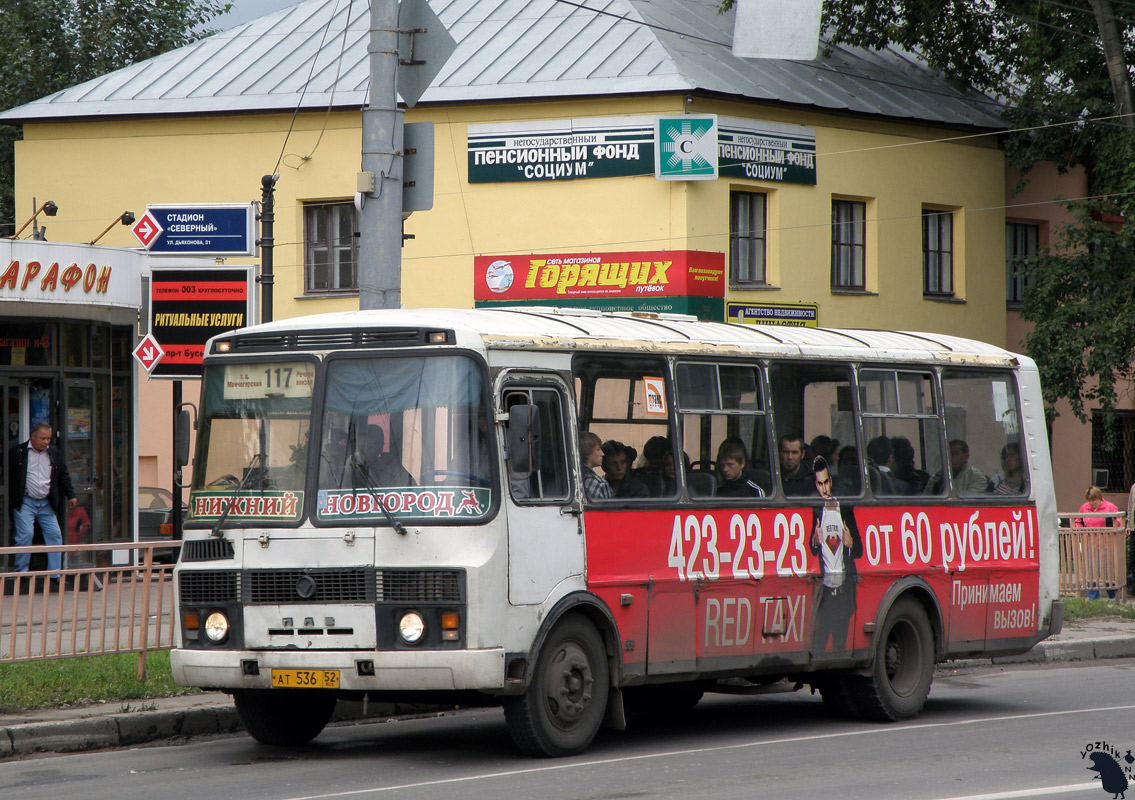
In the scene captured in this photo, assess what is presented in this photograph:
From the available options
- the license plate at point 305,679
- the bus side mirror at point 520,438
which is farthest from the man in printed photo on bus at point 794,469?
the license plate at point 305,679

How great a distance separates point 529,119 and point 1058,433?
13288 millimetres

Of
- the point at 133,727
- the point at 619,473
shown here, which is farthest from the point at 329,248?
the point at 619,473

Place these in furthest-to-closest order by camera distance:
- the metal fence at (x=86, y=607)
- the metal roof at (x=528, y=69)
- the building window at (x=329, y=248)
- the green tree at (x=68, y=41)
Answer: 1. the green tree at (x=68, y=41)
2. the building window at (x=329, y=248)
3. the metal roof at (x=528, y=69)
4. the metal fence at (x=86, y=607)

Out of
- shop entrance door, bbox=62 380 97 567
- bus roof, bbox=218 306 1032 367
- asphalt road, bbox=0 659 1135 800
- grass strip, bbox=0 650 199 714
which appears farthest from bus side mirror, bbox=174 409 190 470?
shop entrance door, bbox=62 380 97 567

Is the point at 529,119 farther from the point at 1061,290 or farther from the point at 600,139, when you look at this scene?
the point at 1061,290

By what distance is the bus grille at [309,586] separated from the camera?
907cm

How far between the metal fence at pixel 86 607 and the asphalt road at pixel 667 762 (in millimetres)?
1195

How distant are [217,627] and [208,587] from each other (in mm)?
242

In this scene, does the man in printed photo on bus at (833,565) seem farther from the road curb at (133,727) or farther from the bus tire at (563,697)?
the road curb at (133,727)

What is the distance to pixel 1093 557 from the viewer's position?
19625 millimetres

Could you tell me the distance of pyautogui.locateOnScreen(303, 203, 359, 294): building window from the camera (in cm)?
2758

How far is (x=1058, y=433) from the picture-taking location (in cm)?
3253

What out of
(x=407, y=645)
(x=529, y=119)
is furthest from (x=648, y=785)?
(x=529, y=119)

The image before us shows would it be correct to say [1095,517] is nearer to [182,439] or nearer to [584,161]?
[584,161]
